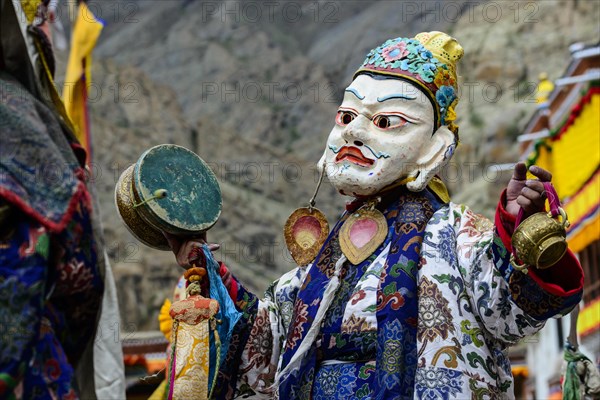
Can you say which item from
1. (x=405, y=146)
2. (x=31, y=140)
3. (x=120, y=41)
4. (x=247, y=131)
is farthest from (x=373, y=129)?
(x=120, y=41)

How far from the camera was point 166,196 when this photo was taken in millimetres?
4359

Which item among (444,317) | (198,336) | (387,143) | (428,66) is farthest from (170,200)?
(428,66)

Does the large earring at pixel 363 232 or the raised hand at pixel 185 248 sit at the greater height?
the large earring at pixel 363 232

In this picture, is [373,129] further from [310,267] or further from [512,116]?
[512,116]

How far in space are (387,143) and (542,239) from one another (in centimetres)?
101

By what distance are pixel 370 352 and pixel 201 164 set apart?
3.51ft

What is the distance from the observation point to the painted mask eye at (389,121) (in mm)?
4621

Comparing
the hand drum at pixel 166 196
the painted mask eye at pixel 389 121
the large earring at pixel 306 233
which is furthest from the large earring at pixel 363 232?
the hand drum at pixel 166 196

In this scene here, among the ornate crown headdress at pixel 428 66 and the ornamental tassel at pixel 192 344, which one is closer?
the ornamental tassel at pixel 192 344

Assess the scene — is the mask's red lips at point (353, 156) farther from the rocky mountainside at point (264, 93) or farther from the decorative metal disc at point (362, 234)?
the rocky mountainside at point (264, 93)

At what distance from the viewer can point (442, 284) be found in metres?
4.32

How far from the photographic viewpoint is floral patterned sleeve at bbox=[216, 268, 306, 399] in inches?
187

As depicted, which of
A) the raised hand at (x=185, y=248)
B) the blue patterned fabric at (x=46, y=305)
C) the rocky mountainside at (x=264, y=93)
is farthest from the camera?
the rocky mountainside at (x=264, y=93)

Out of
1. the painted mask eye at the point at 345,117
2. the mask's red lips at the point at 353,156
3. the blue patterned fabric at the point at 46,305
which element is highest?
the painted mask eye at the point at 345,117
